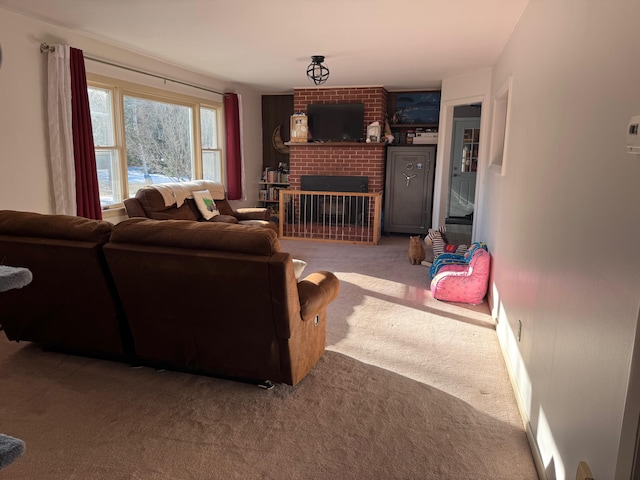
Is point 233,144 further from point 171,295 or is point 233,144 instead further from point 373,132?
point 171,295

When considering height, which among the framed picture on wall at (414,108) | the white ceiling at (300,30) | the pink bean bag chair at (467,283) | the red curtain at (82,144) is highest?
the white ceiling at (300,30)

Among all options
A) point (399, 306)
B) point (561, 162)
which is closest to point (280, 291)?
point (561, 162)

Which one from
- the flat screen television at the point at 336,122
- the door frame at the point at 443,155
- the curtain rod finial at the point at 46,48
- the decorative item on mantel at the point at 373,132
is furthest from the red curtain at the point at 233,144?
the curtain rod finial at the point at 46,48

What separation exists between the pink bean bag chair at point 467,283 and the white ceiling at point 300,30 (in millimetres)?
1942

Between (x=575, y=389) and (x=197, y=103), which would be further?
(x=197, y=103)

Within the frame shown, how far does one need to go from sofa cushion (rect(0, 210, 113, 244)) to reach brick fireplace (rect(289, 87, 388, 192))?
519 cm

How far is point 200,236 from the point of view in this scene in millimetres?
2191

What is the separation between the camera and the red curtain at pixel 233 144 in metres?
6.88

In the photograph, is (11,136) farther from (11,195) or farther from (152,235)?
(152,235)

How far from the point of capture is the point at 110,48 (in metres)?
4.62

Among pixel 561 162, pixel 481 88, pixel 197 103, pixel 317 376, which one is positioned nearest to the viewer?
pixel 561 162

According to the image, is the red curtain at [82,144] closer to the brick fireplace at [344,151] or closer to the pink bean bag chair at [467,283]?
the pink bean bag chair at [467,283]

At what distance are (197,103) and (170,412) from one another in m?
4.96

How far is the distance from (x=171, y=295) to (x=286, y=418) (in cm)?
83
